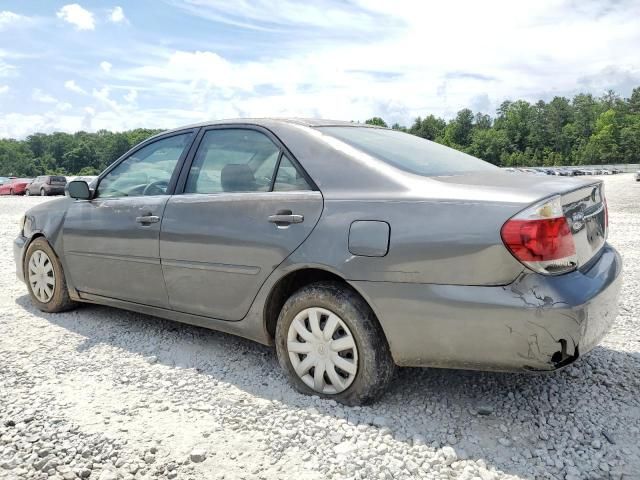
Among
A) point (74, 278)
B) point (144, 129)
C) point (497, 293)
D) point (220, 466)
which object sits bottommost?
point (220, 466)

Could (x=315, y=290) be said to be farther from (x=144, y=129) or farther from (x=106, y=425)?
(x=144, y=129)

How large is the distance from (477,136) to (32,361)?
5475 inches

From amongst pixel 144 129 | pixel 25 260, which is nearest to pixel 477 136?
pixel 144 129

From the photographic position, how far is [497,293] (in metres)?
2.55

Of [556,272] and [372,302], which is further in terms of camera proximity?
[372,302]

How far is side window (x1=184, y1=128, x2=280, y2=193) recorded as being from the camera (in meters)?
3.47

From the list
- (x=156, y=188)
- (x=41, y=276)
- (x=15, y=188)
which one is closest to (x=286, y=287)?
(x=156, y=188)

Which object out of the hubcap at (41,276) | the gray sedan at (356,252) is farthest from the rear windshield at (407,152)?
the hubcap at (41,276)

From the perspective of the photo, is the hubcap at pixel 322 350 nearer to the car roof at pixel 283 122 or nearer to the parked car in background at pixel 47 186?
the car roof at pixel 283 122

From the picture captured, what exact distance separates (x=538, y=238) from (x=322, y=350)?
4.21 feet

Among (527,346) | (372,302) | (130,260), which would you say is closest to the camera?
(527,346)

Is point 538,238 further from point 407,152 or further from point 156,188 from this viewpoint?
point 156,188

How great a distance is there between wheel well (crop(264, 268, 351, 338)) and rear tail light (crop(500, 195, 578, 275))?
0.97 metres

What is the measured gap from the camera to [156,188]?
4086 mm
